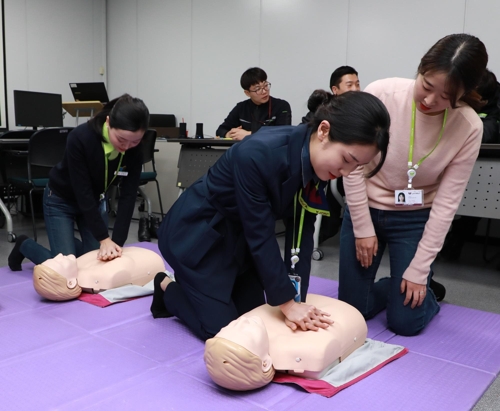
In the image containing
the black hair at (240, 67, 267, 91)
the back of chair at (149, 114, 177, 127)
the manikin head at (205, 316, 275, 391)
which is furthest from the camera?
the back of chair at (149, 114, 177, 127)

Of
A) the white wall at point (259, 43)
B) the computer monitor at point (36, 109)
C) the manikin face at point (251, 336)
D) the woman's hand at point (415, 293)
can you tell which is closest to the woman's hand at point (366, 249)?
the woman's hand at point (415, 293)

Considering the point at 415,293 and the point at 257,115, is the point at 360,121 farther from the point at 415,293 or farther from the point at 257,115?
the point at 257,115

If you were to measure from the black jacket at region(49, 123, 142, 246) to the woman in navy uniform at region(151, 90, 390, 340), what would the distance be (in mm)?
643

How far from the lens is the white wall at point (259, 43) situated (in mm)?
4078

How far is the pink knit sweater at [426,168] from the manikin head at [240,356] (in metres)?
0.68

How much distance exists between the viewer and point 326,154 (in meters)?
1.33

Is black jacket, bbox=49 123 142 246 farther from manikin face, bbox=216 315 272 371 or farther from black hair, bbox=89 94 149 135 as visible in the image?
manikin face, bbox=216 315 272 371

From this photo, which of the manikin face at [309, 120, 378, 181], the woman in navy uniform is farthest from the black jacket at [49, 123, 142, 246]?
the manikin face at [309, 120, 378, 181]

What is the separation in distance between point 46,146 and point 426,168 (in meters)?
2.56

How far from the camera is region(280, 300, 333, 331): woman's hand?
4.65 feet

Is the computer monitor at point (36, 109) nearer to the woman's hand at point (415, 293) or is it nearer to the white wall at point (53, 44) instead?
the white wall at point (53, 44)

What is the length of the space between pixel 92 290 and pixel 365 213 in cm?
115

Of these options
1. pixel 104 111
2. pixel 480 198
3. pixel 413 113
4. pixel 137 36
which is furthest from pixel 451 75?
pixel 137 36

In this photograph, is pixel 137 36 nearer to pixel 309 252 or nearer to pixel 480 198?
pixel 480 198
